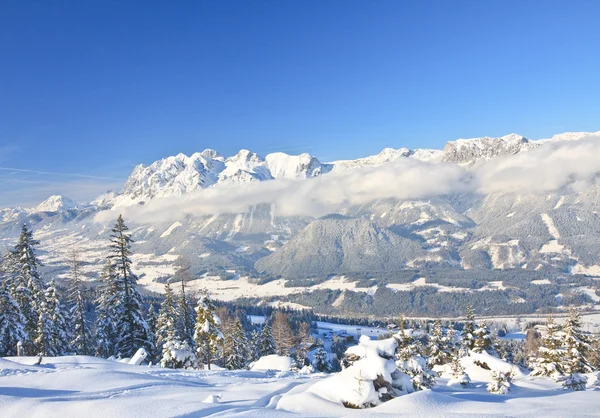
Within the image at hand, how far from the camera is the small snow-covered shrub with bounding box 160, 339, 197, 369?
28.8m

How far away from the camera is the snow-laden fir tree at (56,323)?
38.3 metres

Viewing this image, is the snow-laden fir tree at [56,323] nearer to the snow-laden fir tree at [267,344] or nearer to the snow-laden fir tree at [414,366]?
the snow-laden fir tree at [267,344]

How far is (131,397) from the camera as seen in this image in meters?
10.7

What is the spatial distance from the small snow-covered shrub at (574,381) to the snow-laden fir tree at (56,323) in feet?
139

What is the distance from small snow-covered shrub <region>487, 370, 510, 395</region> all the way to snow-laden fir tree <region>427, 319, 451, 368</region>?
671 inches

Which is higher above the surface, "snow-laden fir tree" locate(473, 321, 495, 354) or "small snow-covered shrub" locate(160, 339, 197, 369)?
"small snow-covered shrub" locate(160, 339, 197, 369)

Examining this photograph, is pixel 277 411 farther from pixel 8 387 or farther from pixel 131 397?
pixel 8 387

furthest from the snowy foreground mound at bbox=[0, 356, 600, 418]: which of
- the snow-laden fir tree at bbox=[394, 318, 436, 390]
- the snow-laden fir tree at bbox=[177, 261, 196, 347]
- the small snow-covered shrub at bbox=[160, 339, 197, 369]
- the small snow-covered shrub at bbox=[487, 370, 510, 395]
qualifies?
the snow-laden fir tree at bbox=[177, 261, 196, 347]

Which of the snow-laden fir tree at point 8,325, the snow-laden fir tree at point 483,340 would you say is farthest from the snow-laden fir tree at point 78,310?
the snow-laden fir tree at point 483,340

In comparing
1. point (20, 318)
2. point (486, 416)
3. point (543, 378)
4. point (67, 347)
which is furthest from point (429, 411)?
point (67, 347)

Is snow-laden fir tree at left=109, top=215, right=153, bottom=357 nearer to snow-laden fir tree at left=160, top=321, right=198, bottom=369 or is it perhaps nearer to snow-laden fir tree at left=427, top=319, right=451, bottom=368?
snow-laden fir tree at left=160, top=321, right=198, bottom=369

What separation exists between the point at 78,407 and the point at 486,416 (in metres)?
9.47

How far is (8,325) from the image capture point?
33.0 metres

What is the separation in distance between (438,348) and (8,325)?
38164 mm
